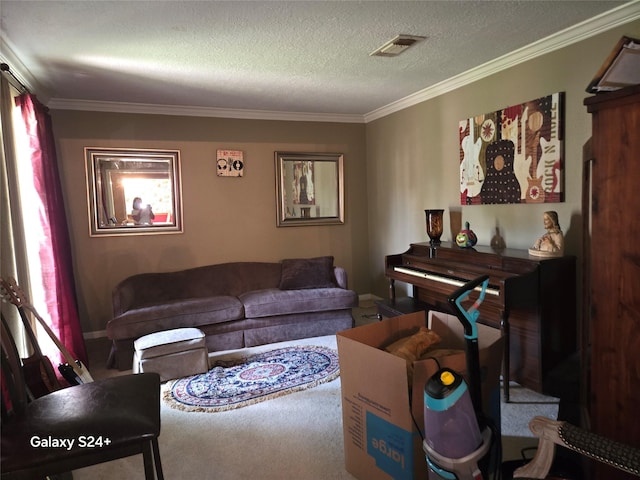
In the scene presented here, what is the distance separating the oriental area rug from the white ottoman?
0.25ft

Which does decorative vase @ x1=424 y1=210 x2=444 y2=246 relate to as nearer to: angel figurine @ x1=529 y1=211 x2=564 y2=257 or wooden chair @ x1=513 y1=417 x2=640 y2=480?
angel figurine @ x1=529 y1=211 x2=564 y2=257

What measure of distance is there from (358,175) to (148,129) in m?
2.47

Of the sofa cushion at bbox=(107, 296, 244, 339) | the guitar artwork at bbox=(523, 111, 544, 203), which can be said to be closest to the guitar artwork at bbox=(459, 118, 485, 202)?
the guitar artwork at bbox=(523, 111, 544, 203)

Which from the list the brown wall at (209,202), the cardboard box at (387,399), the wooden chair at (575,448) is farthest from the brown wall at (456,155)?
the wooden chair at (575,448)

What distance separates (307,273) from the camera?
176 inches

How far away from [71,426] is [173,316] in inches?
86.6

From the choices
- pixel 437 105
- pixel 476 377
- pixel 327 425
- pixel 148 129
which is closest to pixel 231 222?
pixel 148 129

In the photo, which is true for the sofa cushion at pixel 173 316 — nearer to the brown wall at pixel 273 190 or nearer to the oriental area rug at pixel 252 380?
the oriental area rug at pixel 252 380

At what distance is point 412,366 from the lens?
64.2 inches

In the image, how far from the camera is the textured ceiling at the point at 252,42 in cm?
223

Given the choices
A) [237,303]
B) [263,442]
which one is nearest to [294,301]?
[237,303]

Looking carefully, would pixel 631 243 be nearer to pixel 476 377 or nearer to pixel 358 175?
pixel 476 377

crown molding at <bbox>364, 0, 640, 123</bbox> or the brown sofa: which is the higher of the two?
crown molding at <bbox>364, 0, 640, 123</bbox>

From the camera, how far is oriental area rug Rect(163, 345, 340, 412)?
2.77 metres
